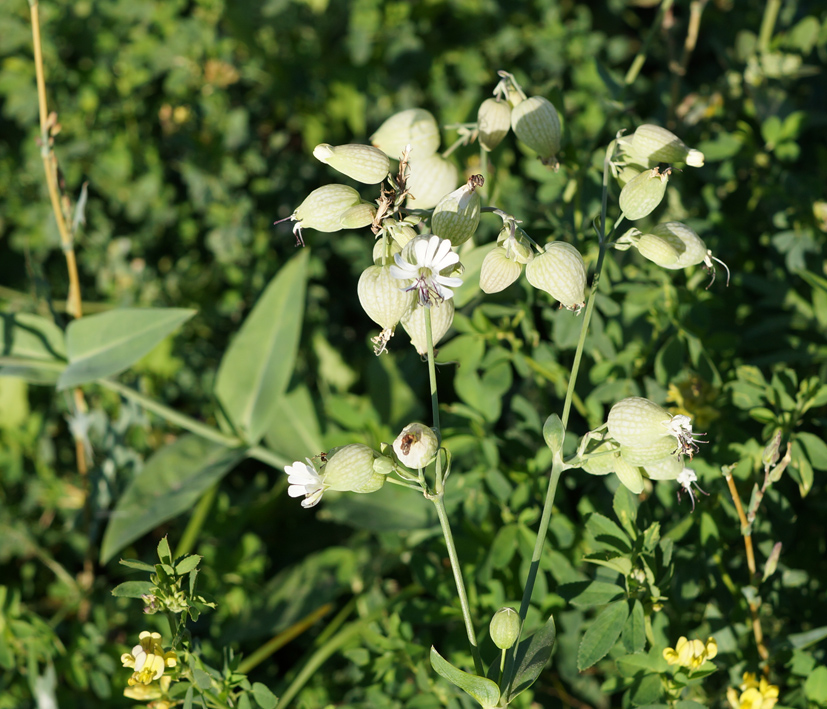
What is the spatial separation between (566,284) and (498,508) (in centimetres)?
67

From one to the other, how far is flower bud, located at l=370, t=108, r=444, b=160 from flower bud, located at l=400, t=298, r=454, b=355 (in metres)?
0.36

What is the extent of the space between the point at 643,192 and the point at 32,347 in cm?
152

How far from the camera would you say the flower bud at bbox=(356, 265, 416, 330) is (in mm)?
959

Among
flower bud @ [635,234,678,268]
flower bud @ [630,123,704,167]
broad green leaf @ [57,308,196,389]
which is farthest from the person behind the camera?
broad green leaf @ [57,308,196,389]

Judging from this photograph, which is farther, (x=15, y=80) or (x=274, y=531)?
(x=15, y=80)

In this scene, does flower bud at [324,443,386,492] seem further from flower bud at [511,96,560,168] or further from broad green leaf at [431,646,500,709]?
flower bud at [511,96,560,168]

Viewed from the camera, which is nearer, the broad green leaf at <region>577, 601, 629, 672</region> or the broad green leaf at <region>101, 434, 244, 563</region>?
the broad green leaf at <region>577, 601, 629, 672</region>

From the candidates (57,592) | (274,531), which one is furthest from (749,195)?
(57,592)

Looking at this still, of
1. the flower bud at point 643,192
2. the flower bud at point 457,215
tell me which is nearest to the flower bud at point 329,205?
the flower bud at point 457,215

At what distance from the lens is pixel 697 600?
1.42 meters

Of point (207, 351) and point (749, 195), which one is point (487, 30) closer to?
point (749, 195)

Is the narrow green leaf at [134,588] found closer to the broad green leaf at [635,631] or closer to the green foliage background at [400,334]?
the green foliage background at [400,334]

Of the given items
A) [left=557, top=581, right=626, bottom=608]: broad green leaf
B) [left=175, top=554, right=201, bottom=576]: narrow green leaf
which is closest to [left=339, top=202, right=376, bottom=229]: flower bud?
[left=175, top=554, right=201, bottom=576]: narrow green leaf

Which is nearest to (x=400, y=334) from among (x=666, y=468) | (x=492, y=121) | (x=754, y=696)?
(x=492, y=121)
